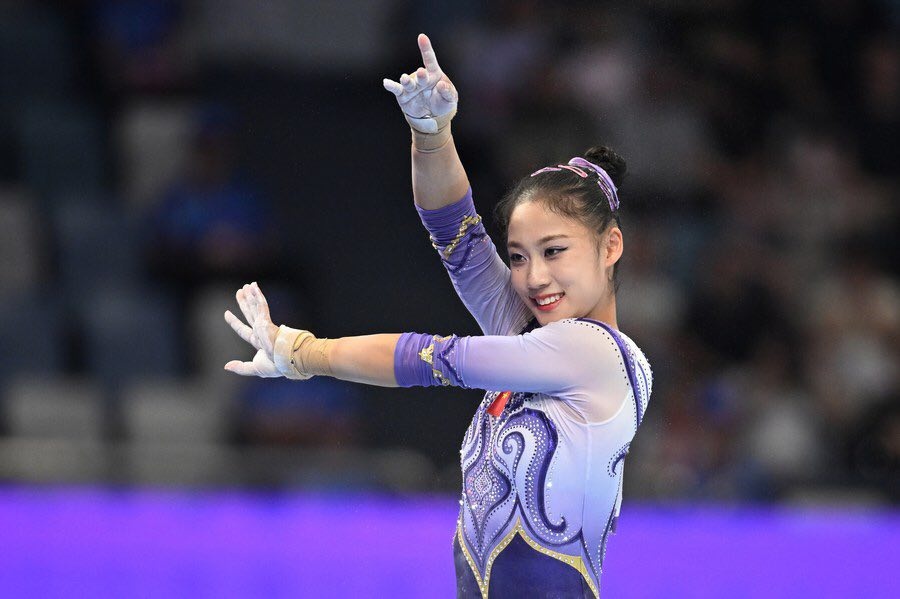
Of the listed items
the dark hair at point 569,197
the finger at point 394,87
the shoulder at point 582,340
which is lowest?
the shoulder at point 582,340

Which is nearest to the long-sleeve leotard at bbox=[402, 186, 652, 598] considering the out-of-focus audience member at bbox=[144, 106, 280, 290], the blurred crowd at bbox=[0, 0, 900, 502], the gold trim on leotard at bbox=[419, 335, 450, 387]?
the gold trim on leotard at bbox=[419, 335, 450, 387]

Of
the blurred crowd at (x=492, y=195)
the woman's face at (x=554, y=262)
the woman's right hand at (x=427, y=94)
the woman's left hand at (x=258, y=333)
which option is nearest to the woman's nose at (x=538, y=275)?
the woman's face at (x=554, y=262)

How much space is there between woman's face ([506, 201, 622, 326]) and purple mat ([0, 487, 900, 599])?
168 cm

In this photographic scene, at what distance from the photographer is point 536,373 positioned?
7.41 ft

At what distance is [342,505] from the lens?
186 inches

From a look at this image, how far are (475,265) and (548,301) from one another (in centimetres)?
26

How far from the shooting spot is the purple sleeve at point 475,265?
2562 millimetres

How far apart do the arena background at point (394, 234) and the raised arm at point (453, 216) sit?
2.11 metres

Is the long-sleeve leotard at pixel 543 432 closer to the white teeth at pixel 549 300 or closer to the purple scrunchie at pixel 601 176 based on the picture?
the white teeth at pixel 549 300

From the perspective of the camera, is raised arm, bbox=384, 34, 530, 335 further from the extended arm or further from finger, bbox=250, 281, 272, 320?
finger, bbox=250, 281, 272, 320

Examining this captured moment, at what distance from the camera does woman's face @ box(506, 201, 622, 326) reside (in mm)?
2334

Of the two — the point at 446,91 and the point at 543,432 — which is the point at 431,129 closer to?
the point at 446,91

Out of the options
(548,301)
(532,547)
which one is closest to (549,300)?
(548,301)

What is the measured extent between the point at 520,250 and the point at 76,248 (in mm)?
5079
